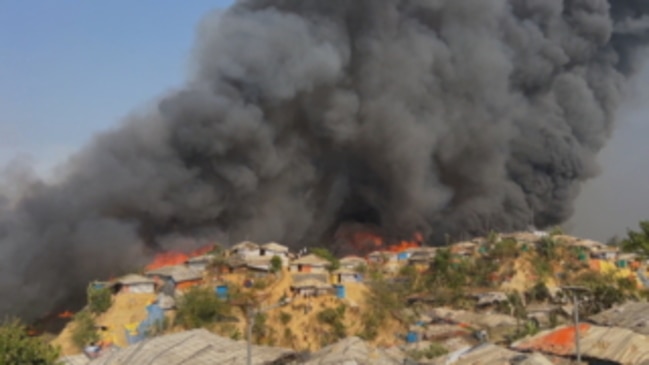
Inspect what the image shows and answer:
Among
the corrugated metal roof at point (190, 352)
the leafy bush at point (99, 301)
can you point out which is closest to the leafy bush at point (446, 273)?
the leafy bush at point (99, 301)

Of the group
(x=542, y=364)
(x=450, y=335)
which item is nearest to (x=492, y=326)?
(x=450, y=335)

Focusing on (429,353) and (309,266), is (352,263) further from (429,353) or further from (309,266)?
(429,353)

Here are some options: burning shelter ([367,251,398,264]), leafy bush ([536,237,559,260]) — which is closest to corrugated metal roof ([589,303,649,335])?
leafy bush ([536,237,559,260])

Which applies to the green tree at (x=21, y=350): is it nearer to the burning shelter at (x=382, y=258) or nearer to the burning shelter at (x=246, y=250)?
the burning shelter at (x=246, y=250)

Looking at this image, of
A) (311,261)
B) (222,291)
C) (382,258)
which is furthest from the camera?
(382,258)

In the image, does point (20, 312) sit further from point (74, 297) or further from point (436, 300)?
point (436, 300)

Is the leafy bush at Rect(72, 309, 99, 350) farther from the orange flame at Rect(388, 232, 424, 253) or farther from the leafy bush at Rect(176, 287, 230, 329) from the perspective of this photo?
the orange flame at Rect(388, 232, 424, 253)

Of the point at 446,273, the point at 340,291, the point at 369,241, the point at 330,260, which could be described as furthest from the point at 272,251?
the point at 369,241
